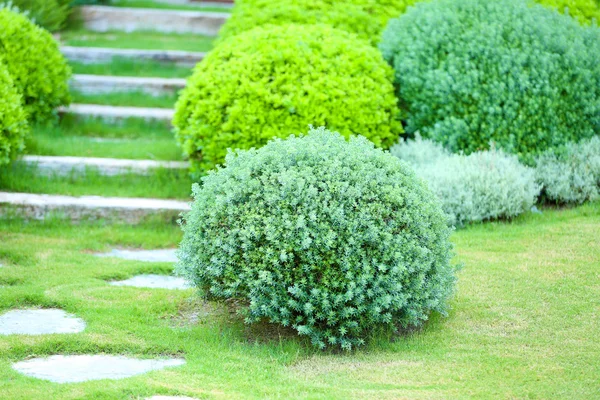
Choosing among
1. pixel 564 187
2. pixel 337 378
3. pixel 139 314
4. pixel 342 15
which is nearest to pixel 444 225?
pixel 337 378

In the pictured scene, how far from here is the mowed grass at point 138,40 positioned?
10.6 metres

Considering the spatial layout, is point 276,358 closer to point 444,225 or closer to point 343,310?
point 343,310

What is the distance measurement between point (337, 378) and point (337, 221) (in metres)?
0.85

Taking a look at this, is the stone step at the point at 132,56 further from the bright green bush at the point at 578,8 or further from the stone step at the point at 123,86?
the bright green bush at the point at 578,8

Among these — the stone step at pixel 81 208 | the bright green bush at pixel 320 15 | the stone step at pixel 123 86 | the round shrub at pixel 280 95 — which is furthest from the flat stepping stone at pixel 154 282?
the stone step at pixel 123 86

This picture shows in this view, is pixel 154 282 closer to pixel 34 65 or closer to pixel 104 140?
pixel 104 140

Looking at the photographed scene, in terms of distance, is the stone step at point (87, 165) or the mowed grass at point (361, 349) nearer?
the mowed grass at point (361, 349)

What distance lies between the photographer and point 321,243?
4.69 m

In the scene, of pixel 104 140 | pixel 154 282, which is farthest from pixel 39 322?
pixel 104 140

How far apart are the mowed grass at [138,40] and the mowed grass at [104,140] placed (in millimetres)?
1755

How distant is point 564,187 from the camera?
24.2 feet

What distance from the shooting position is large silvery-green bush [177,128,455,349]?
15.4 ft

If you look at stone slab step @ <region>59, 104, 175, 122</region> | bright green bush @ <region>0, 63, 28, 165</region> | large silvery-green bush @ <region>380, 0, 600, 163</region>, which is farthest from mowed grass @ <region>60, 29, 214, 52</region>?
large silvery-green bush @ <region>380, 0, 600, 163</region>

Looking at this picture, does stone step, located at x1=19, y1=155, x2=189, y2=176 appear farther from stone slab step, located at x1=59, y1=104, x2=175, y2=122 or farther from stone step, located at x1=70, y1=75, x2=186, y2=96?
stone step, located at x1=70, y1=75, x2=186, y2=96
